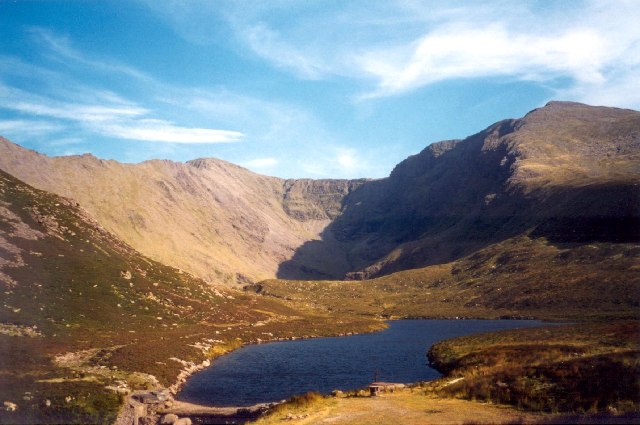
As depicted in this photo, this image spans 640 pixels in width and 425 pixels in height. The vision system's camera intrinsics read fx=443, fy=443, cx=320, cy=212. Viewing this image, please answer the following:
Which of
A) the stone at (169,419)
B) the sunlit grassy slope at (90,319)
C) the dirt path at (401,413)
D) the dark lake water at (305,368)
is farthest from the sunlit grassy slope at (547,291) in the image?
the stone at (169,419)

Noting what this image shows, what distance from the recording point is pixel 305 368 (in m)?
67.7

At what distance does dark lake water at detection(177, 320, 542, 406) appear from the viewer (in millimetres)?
53844

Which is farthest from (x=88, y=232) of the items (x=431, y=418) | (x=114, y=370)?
(x=431, y=418)

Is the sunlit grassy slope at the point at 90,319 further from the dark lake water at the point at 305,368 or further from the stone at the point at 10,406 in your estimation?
the dark lake water at the point at 305,368

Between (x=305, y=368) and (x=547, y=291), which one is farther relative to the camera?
(x=547, y=291)

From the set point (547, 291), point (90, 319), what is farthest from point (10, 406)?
point (547, 291)

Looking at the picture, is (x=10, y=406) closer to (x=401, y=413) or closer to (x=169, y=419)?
(x=169, y=419)

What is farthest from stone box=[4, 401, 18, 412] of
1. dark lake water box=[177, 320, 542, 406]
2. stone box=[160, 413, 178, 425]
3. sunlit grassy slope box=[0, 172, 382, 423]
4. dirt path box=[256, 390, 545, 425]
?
dirt path box=[256, 390, 545, 425]

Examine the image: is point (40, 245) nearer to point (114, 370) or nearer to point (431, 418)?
point (114, 370)

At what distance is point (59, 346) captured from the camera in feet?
204

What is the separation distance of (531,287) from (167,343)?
5316 inches

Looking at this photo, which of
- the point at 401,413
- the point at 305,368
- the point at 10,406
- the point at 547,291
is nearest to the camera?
the point at 401,413

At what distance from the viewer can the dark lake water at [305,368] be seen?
53844 mm

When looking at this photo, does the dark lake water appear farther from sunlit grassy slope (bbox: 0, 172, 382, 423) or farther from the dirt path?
the dirt path
